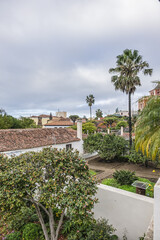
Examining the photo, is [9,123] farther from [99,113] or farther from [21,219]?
[99,113]

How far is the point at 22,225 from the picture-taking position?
6457 millimetres

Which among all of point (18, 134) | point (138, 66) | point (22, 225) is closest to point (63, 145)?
point (18, 134)

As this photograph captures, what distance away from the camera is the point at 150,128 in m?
6.50

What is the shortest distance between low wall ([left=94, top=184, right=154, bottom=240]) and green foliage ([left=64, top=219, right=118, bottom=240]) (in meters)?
0.42

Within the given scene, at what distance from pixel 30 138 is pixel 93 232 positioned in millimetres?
13170

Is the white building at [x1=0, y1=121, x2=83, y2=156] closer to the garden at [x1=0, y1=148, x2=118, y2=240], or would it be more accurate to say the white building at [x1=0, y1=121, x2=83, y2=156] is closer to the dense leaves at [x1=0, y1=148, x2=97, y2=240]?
the garden at [x1=0, y1=148, x2=118, y2=240]

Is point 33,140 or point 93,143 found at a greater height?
point 33,140

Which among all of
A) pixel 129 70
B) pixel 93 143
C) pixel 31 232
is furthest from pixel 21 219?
pixel 129 70

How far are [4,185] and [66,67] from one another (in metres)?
12.8

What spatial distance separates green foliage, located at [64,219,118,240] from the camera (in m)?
5.13

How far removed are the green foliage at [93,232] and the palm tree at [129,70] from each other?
1331 cm

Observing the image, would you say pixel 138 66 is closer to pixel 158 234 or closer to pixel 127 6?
pixel 127 6

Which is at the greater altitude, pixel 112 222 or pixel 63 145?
pixel 63 145

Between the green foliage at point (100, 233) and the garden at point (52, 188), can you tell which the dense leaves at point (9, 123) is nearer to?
the garden at point (52, 188)
